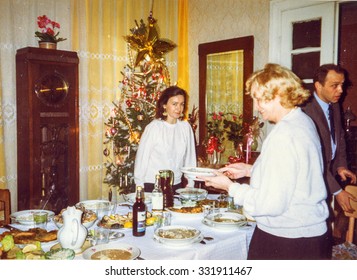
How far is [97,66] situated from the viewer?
4.10 m

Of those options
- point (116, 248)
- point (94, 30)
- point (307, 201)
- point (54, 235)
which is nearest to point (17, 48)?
point (94, 30)

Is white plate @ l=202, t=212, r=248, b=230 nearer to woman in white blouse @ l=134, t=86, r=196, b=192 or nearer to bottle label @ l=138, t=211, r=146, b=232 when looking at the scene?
bottle label @ l=138, t=211, r=146, b=232

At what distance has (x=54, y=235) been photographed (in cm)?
159

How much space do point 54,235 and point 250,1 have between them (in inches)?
134

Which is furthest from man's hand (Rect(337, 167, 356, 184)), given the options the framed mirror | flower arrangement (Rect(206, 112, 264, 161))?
the framed mirror

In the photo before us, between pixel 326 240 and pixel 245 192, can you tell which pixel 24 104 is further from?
pixel 326 240

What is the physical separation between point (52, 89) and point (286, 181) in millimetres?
2508

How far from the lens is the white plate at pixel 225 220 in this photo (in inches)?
68.3

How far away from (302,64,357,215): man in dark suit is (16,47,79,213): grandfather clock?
7.00 feet

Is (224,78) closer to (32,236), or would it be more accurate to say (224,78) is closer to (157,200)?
(157,200)

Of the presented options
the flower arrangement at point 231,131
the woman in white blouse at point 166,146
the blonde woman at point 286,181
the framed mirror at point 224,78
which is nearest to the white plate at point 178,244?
the blonde woman at point 286,181

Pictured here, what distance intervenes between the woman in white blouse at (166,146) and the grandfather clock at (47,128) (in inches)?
40.4

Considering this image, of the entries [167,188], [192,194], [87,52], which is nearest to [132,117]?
[87,52]

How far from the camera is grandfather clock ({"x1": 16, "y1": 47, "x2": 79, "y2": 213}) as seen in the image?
308 cm
